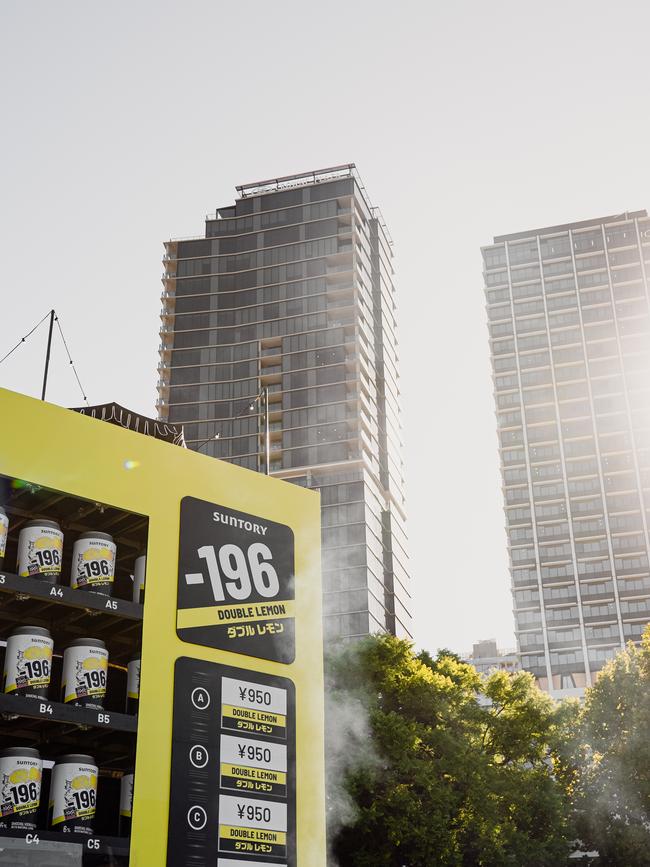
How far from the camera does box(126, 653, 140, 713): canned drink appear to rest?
9461mm

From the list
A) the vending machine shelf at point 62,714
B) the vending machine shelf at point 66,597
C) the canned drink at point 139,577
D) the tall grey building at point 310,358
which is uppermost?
the tall grey building at point 310,358

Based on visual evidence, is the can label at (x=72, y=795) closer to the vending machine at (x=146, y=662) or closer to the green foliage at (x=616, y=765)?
the vending machine at (x=146, y=662)

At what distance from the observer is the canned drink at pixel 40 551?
30.6 feet

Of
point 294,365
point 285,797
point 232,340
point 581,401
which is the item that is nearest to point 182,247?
point 232,340

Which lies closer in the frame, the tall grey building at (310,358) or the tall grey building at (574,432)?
the tall grey building at (310,358)

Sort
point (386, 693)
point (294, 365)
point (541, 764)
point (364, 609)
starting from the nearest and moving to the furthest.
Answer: point (386, 693)
point (541, 764)
point (364, 609)
point (294, 365)

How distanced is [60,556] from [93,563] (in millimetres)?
320

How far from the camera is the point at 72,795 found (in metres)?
8.92

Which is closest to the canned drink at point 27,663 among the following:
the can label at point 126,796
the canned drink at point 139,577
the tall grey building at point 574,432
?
the canned drink at point 139,577

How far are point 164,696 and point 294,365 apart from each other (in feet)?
212

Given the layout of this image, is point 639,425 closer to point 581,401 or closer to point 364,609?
point 581,401

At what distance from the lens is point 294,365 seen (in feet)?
242

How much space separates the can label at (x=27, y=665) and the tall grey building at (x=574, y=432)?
8327 centimetres

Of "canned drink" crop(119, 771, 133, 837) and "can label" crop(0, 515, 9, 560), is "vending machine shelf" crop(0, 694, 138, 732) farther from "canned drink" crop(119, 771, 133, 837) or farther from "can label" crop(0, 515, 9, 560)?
"can label" crop(0, 515, 9, 560)
